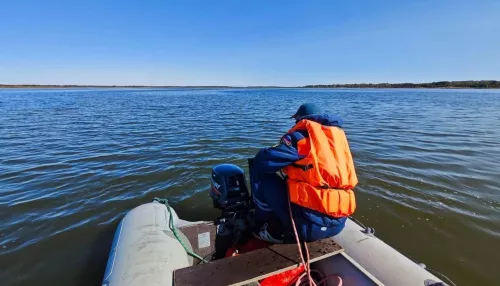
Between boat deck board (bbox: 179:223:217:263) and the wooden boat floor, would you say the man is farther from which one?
boat deck board (bbox: 179:223:217:263)

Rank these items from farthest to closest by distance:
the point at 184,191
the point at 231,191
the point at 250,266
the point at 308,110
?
the point at 184,191, the point at 231,191, the point at 308,110, the point at 250,266

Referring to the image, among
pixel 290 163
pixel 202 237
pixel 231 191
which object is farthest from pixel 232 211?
pixel 290 163

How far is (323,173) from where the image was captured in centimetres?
221

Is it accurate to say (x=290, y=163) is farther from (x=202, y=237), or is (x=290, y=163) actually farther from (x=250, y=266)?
(x=202, y=237)

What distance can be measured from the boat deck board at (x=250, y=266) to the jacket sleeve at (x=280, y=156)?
0.84 m

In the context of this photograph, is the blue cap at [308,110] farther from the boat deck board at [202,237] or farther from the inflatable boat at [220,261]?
the boat deck board at [202,237]

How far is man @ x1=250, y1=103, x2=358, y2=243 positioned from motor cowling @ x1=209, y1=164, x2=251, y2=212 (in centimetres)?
95

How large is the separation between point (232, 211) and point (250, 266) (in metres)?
1.16

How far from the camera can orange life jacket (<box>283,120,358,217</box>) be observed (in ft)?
7.22

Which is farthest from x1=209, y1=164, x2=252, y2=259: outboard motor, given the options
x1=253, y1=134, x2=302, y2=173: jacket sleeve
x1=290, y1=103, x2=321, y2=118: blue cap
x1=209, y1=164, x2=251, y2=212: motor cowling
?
x1=290, y1=103, x2=321, y2=118: blue cap

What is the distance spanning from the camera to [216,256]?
339 cm

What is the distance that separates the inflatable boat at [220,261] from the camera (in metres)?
2.30

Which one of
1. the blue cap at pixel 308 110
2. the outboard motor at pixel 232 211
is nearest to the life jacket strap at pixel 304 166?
the blue cap at pixel 308 110

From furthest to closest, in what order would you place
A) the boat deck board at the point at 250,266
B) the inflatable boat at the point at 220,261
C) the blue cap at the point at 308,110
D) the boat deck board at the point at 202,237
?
the boat deck board at the point at 202,237
the blue cap at the point at 308,110
the inflatable boat at the point at 220,261
the boat deck board at the point at 250,266
